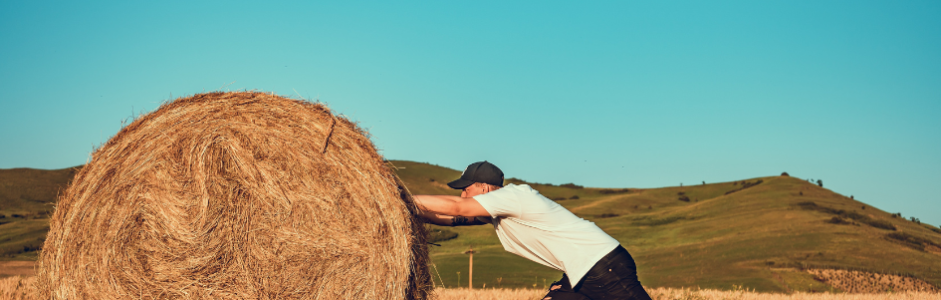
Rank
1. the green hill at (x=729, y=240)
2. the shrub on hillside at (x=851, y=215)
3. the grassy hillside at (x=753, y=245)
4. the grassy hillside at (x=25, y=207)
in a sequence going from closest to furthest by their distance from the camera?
the grassy hillside at (x=753, y=245) < the green hill at (x=729, y=240) < the grassy hillside at (x=25, y=207) < the shrub on hillside at (x=851, y=215)

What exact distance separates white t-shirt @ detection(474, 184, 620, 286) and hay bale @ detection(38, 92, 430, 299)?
3.23ft

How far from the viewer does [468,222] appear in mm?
5477

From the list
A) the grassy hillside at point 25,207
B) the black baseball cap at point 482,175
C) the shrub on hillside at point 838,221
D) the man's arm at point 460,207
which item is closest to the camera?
the man's arm at point 460,207

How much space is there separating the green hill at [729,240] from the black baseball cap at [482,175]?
2568mm

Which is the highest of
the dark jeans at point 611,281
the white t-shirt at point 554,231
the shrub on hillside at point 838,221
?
the shrub on hillside at point 838,221

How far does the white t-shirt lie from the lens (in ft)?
16.8

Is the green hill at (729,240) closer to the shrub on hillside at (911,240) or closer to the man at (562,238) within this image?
the shrub on hillside at (911,240)

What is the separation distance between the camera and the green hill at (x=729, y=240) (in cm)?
2208

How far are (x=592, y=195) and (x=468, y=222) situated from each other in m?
77.3

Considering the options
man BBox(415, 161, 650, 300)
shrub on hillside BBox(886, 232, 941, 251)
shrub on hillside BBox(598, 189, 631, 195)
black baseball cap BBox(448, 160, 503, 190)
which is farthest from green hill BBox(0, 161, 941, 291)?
shrub on hillside BBox(598, 189, 631, 195)

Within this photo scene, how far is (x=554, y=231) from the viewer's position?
5.23 m

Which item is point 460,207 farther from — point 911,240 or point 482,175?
point 911,240

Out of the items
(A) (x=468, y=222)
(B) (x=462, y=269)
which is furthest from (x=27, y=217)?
(A) (x=468, y=222)

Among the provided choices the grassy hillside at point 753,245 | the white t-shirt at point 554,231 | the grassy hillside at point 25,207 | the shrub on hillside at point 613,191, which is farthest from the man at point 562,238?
the shrub on hillside at point 613,191
